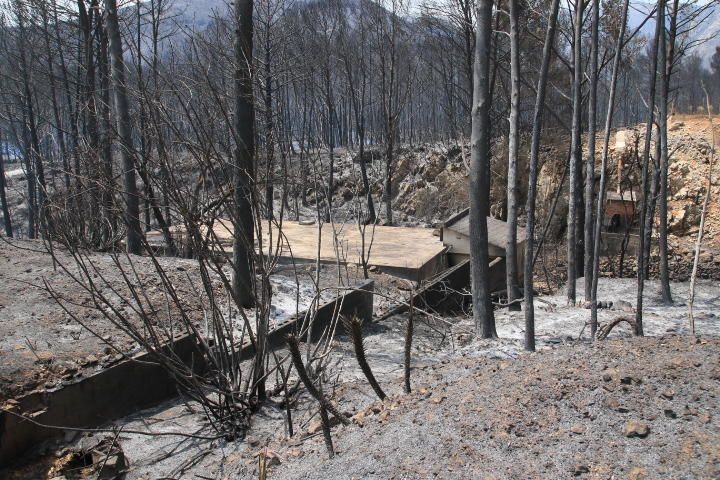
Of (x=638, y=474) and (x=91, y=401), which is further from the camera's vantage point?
(x=91, y=401)

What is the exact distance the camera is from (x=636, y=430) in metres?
2.96

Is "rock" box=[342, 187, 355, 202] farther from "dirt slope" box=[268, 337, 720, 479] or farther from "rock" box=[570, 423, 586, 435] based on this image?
"rock" box=[570, 423, 586, 435]

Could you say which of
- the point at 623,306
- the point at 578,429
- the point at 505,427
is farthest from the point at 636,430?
the point at 623,306

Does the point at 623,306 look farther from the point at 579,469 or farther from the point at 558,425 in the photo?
the point at 579,469

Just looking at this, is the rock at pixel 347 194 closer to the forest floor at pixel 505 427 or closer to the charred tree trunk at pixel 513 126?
the charred tree trunk at pixel 513 126

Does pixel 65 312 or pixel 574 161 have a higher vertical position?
pixel 574 161

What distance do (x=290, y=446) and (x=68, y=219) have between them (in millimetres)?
4127

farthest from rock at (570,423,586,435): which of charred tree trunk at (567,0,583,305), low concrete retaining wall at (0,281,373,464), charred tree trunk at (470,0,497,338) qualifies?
charred tree trunk at (567,0,583,305)

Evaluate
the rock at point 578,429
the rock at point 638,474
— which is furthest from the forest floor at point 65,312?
the rock at point 638,474

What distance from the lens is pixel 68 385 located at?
491 centimetres

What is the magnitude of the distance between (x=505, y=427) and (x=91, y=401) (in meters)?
3.41

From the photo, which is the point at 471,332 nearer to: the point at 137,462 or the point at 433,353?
the point at 433,353

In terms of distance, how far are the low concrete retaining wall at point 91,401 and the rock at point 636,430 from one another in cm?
180

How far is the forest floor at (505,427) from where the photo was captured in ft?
9.48
